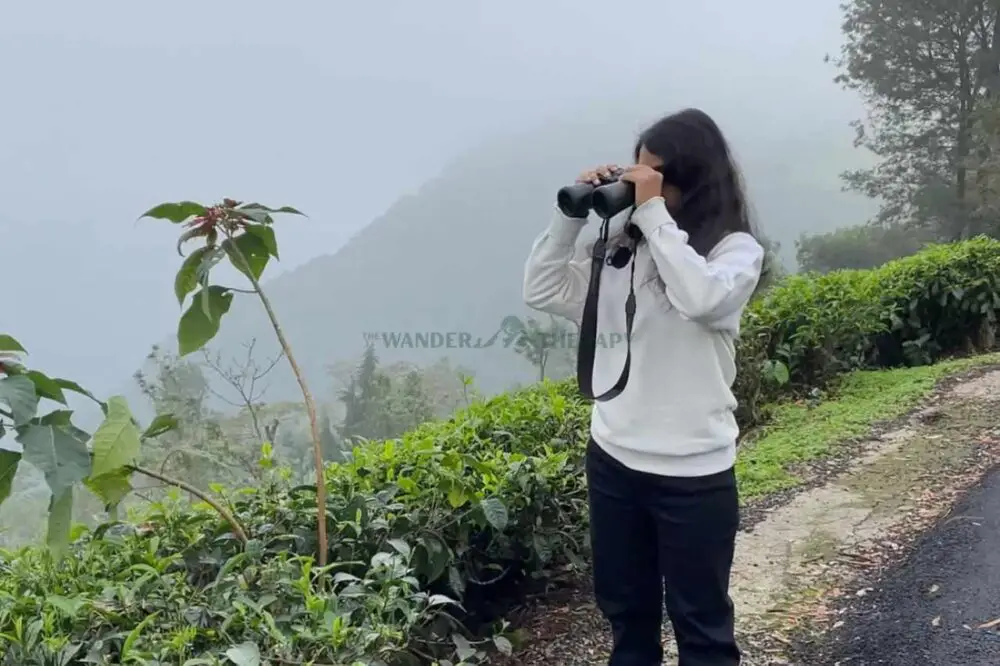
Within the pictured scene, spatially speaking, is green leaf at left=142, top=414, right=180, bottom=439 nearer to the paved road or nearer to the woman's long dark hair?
the woman's long dark hair

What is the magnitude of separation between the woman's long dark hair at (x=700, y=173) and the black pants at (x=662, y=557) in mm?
453

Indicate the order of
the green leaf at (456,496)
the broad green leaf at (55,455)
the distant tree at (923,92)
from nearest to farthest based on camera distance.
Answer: the broad green leaf at (55,455) → the green leaf at (456,496) → the distant tree at (923,92)

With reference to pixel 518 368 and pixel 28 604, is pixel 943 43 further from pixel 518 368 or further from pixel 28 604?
pixel 28 604

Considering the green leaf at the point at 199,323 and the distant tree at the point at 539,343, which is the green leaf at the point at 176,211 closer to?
the green leaf at the point at 199,323

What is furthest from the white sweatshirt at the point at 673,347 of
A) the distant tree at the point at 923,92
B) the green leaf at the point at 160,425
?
the distant tree at the point at 923,92

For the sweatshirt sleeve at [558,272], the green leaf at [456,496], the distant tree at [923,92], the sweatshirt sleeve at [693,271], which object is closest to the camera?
the sweatshirt sleeve at [693,271]

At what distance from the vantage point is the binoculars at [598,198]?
1567mm

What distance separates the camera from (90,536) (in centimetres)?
196

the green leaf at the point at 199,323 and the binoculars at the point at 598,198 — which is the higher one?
the binoculars at the point at 598,198

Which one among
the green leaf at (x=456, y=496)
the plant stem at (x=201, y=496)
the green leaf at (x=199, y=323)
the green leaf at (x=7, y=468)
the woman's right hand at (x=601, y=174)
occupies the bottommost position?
the green leaf at (x=456, y=496)

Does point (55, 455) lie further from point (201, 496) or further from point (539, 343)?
point (539, 343)

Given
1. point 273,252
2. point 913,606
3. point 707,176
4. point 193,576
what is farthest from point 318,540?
point 913,606

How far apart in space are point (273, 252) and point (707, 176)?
902 mm

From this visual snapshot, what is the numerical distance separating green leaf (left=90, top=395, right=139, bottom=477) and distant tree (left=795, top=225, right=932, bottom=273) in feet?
28.0
